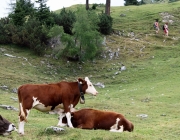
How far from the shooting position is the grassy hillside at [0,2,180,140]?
43.4ft

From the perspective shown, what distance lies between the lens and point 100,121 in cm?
1164

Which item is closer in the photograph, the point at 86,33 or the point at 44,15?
the point at 86,33

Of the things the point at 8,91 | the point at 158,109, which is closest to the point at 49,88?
the point at 158,109

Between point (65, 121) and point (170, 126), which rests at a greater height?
point (65, 121)

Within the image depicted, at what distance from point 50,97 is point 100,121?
1967 millimetres

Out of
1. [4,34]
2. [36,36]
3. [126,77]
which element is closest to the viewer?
[126,77]

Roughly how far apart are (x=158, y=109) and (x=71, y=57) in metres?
15.1

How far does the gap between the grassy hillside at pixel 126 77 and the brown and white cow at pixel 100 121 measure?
1.85 ft

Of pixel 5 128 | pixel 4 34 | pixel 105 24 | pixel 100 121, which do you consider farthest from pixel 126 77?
pixel 5 128

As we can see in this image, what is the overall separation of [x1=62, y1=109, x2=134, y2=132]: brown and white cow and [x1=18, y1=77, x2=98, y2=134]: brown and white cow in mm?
434

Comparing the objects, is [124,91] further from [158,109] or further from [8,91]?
[8,91]

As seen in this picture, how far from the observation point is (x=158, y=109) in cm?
1911

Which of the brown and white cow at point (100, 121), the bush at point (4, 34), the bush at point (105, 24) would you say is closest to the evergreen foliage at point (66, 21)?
the bush at point (105, 24)

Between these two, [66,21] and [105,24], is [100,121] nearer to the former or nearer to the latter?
[66,21]
